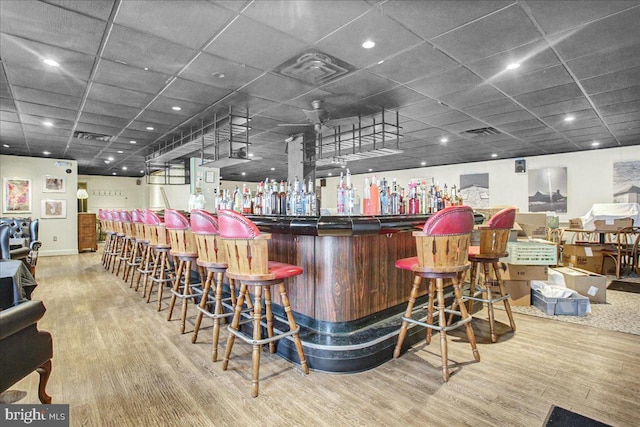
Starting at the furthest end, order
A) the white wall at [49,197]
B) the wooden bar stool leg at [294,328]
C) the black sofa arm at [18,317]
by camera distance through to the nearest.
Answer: the white wall at [49,197] → the wooden bar stool leg at [294,328] → the black sofa arm at [18,317]

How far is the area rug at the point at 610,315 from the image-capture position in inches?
134

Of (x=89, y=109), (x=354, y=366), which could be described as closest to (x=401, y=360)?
(x=354, y=366)

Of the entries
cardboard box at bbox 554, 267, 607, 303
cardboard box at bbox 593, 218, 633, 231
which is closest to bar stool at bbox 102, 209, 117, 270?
cardboard box at bbox 554, 267, 607, 303

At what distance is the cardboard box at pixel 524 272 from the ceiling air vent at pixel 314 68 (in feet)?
10.2

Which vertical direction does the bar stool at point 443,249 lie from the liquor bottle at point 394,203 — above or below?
below

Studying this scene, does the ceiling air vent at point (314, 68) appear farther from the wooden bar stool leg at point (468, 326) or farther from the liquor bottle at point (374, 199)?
the wooden bar stool leg at point (468, 326)

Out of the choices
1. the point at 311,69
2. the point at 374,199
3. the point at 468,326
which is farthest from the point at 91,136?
the point at 468,326

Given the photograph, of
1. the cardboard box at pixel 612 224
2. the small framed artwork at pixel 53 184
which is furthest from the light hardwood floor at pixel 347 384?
the small framed artwork at pixel 53 184

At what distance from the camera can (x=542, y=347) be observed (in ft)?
9.34

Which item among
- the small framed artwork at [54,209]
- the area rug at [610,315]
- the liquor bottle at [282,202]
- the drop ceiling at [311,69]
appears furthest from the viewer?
the small framed artwork at [54,209]

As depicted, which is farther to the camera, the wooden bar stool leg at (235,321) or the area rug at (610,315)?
the area rug at (610,315)

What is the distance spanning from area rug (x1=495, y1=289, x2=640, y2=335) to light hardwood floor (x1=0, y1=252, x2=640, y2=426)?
26 cm

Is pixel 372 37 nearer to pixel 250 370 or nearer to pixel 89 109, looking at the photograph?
pixel 250 370

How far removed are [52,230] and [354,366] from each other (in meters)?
10.8
